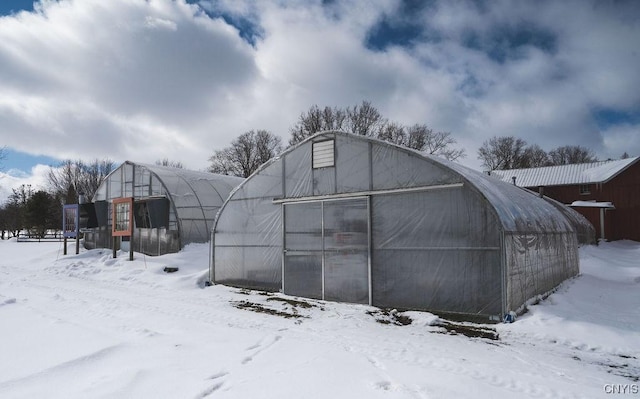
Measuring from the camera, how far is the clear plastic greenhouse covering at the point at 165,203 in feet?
59.8

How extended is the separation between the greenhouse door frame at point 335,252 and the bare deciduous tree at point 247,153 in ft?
133

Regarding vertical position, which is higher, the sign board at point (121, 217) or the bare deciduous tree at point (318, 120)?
the bare deciduous tree at point (318, 120)

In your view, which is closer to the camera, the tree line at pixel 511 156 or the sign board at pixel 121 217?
the sign board at pixel 121 217

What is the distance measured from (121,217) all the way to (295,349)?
1586 centimetres

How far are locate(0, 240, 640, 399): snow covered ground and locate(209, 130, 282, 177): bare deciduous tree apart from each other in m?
40.6

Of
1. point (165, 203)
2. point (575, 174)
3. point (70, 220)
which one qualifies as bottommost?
point (70, 220)

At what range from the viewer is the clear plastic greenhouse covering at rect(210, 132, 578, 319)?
812 centimetres

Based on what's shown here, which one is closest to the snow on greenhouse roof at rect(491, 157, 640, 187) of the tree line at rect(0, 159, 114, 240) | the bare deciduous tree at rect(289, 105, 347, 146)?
the bare deciduous tree at rect(289, 105, 347, 146)

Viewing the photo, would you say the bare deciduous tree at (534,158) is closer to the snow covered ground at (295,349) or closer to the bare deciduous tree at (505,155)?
the bare deciduous tree at (505,155)

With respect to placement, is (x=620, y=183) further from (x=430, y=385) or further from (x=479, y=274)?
(x=430, y=385)

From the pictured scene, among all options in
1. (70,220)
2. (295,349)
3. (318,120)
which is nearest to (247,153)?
(318,120)

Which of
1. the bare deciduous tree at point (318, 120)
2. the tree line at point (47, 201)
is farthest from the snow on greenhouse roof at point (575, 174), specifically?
the tree line at point (47, 201)

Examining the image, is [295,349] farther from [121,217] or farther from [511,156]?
[511,156]

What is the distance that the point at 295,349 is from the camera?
6215mm
